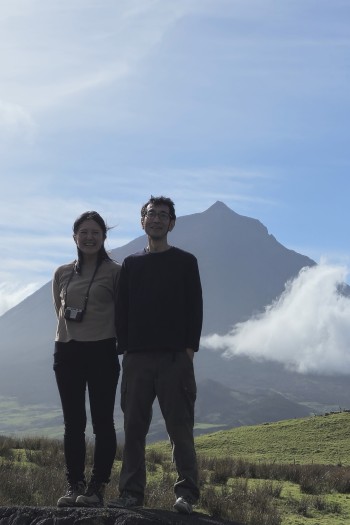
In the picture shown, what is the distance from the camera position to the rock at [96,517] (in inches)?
223

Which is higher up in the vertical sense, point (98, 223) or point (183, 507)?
point (98, 223)

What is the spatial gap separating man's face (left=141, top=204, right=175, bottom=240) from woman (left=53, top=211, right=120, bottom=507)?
0.52 m

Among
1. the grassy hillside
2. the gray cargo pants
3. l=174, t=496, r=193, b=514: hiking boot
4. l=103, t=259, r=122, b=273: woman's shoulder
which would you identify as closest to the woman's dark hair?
l=103, t=259, r=122, b=273: woman's shoulder

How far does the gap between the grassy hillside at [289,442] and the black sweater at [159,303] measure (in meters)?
10.1

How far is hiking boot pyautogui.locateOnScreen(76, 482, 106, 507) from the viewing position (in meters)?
6.22

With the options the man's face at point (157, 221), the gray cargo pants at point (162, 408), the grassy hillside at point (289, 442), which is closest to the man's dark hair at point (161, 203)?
the man's face at point (157, 221)

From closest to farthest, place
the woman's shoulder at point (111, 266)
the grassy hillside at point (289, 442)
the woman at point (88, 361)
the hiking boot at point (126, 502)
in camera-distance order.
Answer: the hiking boot at point (126, 502)
the woman at point (88, 361)
the woman's shoulder at point (111, 266)
the grassy hillside at point (289, 442)

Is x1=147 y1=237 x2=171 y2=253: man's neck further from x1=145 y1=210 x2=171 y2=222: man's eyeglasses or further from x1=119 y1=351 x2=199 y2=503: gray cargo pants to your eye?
x1=119 y1=351 x2=199 y2=503: gray cargo pants

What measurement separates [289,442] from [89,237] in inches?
510

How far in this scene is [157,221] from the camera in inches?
257

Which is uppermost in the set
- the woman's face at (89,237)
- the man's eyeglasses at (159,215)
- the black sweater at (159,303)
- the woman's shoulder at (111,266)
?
the man's eyeglasses at (159,215)

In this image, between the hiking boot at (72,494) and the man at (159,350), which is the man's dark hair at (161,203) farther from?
the hiking boot at (72,494)

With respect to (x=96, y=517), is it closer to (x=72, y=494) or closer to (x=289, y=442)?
(x=72, y=494)

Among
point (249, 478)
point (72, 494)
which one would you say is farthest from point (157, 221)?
point (249, 478)
